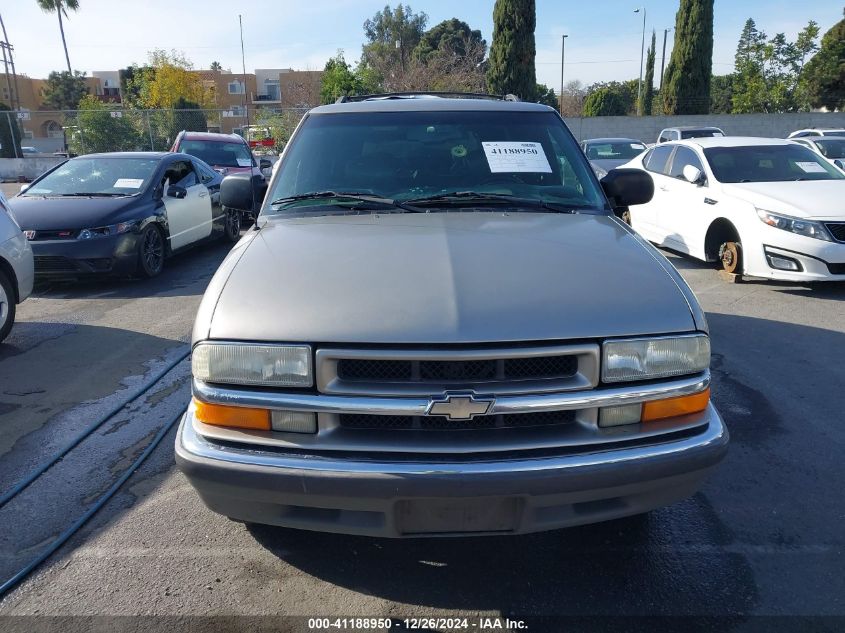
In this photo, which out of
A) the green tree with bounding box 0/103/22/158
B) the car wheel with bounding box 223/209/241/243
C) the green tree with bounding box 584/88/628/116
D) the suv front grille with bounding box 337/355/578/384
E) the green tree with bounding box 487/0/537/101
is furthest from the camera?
the green tree with bounding box 584/88/628/116

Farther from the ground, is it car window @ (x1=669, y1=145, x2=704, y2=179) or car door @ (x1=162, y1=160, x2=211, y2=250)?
car window @ (x1=669, y1=145, x2=704, y2=179)

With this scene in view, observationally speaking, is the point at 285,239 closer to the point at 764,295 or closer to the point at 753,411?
the point at 753,411

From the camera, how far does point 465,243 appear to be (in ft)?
9.19

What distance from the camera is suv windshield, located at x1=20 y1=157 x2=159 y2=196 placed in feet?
27.9

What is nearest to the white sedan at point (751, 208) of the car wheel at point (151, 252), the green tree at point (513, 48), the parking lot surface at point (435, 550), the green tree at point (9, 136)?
the parking lot surface at point (435, 550)

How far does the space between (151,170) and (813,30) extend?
1680 inches

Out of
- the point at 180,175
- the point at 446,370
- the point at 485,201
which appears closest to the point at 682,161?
the point at 485,201

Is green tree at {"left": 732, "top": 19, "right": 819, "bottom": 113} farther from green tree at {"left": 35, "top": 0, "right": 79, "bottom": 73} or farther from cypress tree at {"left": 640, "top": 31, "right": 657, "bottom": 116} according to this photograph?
green tree at {"left": 35, "top": 0, "right": 79, "bottom": 73}

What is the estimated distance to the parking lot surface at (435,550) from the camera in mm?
2564

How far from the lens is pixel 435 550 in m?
2.87

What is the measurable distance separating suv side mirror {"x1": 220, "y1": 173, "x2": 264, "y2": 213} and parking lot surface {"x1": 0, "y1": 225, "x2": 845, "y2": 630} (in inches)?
56.7

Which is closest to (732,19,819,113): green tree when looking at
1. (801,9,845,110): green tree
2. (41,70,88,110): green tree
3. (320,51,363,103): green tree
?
(801,9,845,110): green tree

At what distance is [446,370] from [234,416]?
0.75 meters

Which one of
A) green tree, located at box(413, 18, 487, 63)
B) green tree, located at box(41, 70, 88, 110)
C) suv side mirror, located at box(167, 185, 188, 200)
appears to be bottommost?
suv side mirror, located at box(167, 185, 188, 200)
